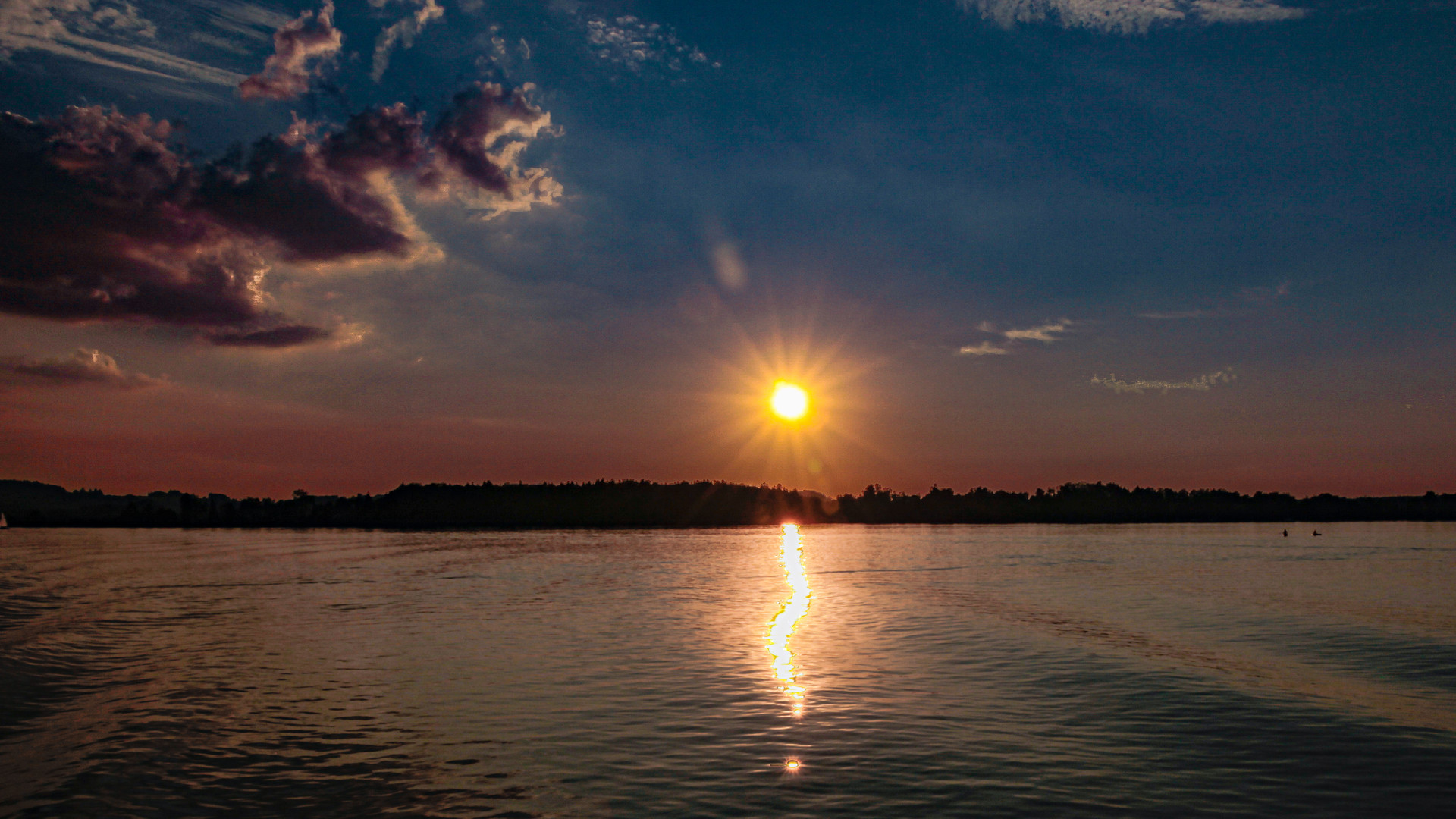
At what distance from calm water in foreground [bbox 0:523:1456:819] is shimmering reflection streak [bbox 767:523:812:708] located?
1.12ft

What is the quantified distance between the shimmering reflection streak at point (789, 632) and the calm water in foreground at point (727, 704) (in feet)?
1.12

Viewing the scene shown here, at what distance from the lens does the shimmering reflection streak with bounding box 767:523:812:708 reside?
2813 centimetres

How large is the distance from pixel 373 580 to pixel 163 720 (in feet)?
180

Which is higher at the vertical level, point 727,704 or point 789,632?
point 727,704

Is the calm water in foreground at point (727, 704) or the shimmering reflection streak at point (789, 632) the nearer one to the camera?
the calm water in foreground at point (727, 704)

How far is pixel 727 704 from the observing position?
2577 cm

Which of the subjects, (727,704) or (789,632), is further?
(789,632)

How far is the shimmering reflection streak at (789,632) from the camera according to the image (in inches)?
1107

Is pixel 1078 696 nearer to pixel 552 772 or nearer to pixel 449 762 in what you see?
pixel 552 772

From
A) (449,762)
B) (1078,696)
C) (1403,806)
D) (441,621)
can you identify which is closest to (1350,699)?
(1078,696)

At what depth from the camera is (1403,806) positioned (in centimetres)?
1659

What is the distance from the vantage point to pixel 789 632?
4369 centimetres

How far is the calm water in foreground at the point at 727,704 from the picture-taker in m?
17.3

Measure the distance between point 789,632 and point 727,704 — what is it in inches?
723
